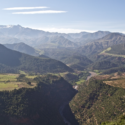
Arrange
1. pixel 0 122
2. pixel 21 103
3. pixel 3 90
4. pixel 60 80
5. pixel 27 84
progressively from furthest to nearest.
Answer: pixel 60 80, pixel 27 84, pixel 3 90, pixel 21 103, pixel 0 122

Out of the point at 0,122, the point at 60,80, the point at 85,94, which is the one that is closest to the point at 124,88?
the point at 85,94

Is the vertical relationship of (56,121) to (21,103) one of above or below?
below

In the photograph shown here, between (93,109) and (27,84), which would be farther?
(27,84)

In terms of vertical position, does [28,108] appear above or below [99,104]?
below

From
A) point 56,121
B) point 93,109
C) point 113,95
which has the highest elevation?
point 113,95

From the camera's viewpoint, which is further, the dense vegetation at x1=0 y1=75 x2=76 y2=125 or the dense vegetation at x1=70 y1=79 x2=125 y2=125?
the dense vegetation at x1=70 y1=79 x2=125 y2=125

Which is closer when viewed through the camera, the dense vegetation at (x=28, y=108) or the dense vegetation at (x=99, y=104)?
the dense vegetation at (x=28, y=108)

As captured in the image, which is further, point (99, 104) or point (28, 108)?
point (99, 104)

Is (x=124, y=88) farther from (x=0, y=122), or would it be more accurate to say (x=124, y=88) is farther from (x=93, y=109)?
(x=0, y=122)
